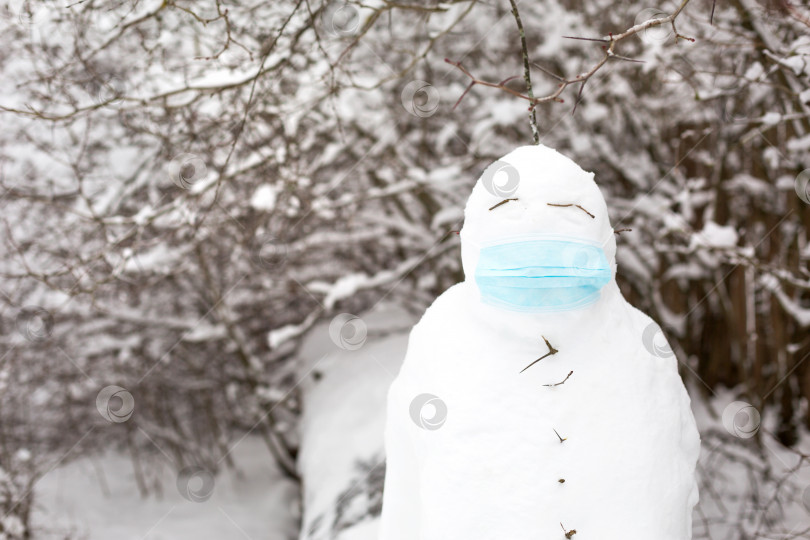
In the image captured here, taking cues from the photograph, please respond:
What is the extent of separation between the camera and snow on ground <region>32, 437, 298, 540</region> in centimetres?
603

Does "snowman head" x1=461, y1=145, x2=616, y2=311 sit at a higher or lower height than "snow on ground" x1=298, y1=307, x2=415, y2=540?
higher

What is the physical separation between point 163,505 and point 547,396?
21.8 ft

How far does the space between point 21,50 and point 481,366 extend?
4040 millimetres

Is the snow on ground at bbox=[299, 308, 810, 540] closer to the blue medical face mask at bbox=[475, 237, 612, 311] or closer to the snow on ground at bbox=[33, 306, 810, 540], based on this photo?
the snow on ground at bbox=[33, 306, 810, 540]

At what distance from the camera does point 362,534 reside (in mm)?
3320

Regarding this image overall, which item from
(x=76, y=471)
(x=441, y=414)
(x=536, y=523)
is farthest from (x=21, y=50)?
(x=76, y=471)

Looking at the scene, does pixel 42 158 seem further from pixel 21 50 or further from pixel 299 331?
pixel 299 331

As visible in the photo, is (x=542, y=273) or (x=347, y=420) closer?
(x=542, y=273)

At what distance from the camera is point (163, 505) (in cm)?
709

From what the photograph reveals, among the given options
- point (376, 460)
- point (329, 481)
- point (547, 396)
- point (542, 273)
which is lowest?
point (329, 481)

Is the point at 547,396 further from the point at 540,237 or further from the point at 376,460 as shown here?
the point at 376,460

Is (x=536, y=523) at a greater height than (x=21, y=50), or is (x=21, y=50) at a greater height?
(x=21, y=50)

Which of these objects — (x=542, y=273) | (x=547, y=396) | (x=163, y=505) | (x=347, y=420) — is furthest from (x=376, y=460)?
(x=163, y=505)

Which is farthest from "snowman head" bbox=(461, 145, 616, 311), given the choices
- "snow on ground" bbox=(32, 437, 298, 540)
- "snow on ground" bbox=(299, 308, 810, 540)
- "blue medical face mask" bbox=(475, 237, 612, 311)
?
"snow on ground" bbox=(32, 437, 298, 540)
